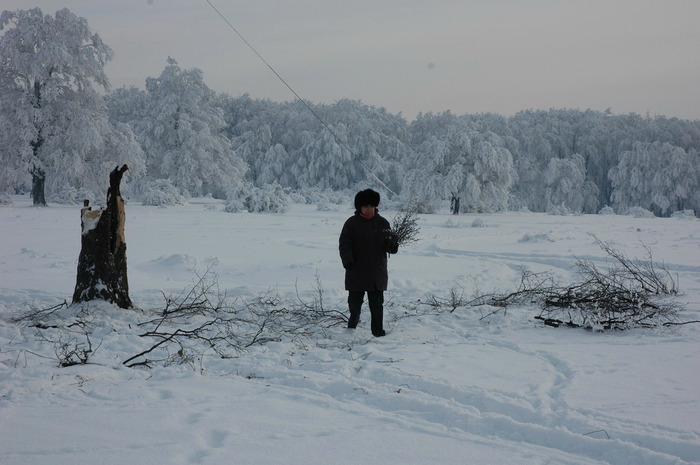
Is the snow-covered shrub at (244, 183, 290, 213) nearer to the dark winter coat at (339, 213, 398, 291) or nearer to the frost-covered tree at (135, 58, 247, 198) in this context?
the frost-covered tree at (135, 58, 247, 198)

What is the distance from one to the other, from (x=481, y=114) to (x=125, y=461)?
223 ft

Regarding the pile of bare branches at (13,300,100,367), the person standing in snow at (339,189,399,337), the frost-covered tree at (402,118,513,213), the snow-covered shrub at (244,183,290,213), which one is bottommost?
the pile of bare branches at (13,300,100,367)

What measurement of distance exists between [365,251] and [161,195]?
25.6 m

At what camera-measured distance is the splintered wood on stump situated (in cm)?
704

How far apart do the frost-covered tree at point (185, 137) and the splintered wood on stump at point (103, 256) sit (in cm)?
3064

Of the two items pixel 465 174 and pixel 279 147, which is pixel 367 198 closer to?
pixel 465 174

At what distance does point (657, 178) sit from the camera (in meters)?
48.4

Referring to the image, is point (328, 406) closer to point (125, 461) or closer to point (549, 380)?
point (125, 461)

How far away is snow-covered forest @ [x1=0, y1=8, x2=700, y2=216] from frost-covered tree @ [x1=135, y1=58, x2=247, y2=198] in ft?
0.33

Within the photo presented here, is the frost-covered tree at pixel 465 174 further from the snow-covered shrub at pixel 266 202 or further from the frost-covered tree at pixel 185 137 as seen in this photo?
the frost-covered tree at pixel 185 137

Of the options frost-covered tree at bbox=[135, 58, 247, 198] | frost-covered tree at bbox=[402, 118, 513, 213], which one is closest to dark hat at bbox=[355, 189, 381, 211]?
frost-covered tree at bbox=[402, 118, 513, 213]

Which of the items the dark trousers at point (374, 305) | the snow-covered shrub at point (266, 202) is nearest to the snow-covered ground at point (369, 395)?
the dark trousers at point (374, 305)

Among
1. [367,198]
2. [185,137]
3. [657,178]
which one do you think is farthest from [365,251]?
[657,178]

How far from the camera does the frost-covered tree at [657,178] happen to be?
4825 centimetres
